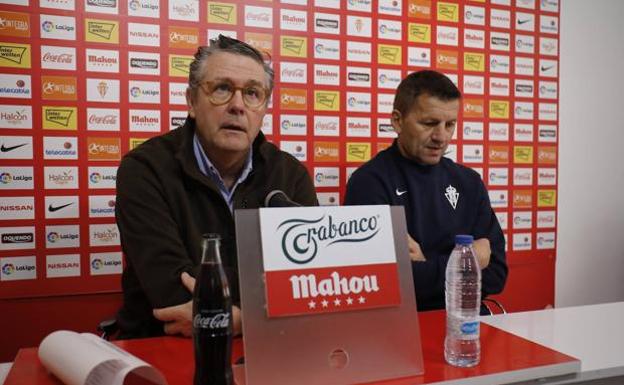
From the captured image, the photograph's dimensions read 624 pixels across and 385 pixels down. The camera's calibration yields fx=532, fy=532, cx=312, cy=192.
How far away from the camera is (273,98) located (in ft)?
8.23

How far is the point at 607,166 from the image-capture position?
3250 millimetres

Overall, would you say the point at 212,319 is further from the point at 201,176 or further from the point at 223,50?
the point at 223,50

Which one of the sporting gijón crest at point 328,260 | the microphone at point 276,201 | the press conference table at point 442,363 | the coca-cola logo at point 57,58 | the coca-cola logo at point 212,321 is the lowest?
the press conference table at point 442,363

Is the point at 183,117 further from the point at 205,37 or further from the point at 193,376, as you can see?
the point at 193,376

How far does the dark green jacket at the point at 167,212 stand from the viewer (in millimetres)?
1372

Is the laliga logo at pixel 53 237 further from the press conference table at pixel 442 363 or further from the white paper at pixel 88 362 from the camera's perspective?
the white paper at pixel 88 362

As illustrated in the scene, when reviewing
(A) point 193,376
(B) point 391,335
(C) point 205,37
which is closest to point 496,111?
(C) point 205,37

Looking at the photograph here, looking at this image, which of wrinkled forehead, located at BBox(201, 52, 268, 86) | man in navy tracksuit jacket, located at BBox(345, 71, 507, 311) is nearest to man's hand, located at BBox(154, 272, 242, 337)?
wrinkled forehead, located at BBox(201, 52, 268, 86)

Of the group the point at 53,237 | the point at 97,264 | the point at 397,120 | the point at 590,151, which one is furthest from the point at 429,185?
the point at 590,151

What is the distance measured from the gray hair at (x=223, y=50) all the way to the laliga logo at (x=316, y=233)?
83 centimetres

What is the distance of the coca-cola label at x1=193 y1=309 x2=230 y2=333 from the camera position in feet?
2.79

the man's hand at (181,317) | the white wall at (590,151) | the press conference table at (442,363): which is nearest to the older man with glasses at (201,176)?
the man's hand at (181,317)

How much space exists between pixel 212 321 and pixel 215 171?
2.96 feet

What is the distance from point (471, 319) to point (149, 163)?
100 centimetres
